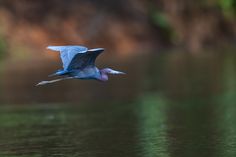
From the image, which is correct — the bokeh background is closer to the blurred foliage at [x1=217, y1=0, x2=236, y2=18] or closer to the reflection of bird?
the blurred foliage at [x1=217, y1=0, x2=236, y2=18]

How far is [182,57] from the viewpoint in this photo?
34.4m

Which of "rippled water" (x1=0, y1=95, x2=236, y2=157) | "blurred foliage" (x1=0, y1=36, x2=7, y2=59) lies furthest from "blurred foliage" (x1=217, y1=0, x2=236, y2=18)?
"rippled water" (x1=0, y1=95, x2=236, y2=157)

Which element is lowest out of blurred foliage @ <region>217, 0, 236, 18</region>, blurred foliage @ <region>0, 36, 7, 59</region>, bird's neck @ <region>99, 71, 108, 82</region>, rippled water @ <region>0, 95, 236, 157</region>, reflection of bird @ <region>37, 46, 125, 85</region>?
rippled water @ <region>0, 95, 236, 157</region>

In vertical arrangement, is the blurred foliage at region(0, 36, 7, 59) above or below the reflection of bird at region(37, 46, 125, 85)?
above

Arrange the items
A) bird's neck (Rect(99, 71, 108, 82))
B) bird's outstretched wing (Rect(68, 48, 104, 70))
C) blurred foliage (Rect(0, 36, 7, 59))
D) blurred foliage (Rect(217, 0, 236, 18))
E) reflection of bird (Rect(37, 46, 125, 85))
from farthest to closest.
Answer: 1. blurred foliage (Rect(217, 0, 236, 18))
2. blurred foliage (Rect(0, 36, 7, 59))
3. bird's neck (Rect(99, 71, 108, 82))
4. reflection of bird (Rect(37, 46, 125, 85))
5. bird's outstretched wing (Rect(68, 48, 104, 70))

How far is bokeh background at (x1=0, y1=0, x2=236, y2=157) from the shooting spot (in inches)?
512

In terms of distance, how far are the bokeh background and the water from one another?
17mm

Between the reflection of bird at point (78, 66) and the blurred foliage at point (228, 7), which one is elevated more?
the blurred foliage at point (228, 7)

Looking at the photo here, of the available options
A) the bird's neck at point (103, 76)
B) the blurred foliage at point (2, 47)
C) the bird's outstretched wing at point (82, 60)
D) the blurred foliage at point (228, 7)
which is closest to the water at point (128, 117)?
the bird's neck at point (103, 76)

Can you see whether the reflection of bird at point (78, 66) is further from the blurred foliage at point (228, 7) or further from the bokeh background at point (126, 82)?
the blurred foliage at point (228, 7)

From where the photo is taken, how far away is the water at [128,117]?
12195 millimetres

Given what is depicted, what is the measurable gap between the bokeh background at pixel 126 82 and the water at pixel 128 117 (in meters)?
0.02

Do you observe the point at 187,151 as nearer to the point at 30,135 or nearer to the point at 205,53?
the point at 30,135

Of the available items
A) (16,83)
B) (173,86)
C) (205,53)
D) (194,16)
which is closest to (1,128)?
(173,86)
